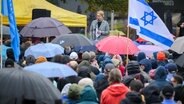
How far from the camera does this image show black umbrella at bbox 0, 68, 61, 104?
483 cm

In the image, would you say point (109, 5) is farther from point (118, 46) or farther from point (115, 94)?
point (115, 94)

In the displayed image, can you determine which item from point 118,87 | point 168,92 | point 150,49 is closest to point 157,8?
point 150,49

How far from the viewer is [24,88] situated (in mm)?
4973

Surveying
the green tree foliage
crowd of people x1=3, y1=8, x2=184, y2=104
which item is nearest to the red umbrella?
crowd of people x1=3, y1=8, x2=184, y2=104

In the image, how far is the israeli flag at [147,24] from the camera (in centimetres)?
1399

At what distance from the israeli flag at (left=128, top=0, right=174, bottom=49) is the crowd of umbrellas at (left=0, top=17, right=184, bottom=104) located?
0.44m

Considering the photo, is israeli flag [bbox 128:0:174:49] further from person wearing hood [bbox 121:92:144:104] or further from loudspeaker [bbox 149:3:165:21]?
loudspeaker [bbox 149:3:165:21]

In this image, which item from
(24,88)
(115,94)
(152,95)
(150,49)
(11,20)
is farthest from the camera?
(150,49)

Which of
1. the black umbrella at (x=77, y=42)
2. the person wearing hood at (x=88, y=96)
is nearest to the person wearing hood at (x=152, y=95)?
the person wearing hood at (x=88, y=96)

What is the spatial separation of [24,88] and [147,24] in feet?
30.5

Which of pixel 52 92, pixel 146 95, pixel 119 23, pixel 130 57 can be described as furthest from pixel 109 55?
pixel 119 23

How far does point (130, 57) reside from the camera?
53.5 feet

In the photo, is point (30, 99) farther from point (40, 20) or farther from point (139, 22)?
point (40, 20)

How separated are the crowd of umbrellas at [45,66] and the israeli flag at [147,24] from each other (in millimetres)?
435
